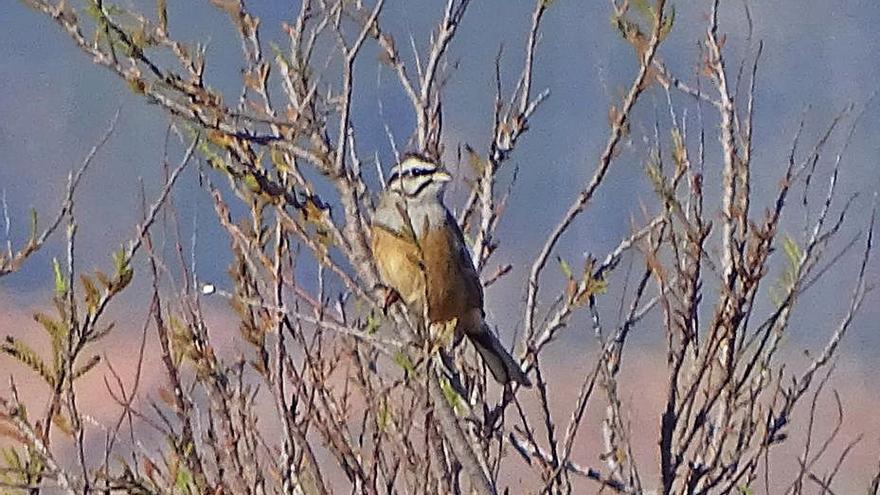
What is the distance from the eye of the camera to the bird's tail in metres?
4.02

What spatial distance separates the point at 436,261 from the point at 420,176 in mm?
393

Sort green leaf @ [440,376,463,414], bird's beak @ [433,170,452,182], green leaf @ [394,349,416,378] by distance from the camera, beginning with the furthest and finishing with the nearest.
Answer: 1. bird's beak @ [433,170,452,182]
2. green leaf @ [440,376,463,414]
3. green leaf @ [394,349,416,378]

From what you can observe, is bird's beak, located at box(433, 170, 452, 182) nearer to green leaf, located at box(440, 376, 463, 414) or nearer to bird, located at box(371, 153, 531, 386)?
bird, located at box(371, 153, 531, 386)

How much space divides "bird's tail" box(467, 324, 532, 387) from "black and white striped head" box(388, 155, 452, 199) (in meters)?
0.49

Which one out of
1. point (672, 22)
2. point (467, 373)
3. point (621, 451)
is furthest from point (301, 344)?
point (672, 22)

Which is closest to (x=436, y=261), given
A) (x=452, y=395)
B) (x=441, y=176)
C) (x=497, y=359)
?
(x=441, y=176)

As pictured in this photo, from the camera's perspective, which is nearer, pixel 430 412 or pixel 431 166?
pixel 430 412

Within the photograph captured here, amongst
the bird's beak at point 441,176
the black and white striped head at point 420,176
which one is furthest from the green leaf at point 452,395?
the bird's beak at point 441,176

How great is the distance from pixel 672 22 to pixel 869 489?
1.31m

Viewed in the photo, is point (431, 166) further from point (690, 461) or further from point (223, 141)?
point (690, 461)

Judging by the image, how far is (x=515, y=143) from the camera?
454 centimetres

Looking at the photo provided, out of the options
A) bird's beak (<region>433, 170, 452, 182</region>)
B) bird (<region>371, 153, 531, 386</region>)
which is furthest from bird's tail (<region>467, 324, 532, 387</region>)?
bird's beak (<region>433, 170, 452, 182</region>)

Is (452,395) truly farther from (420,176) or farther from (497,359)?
(420,176)

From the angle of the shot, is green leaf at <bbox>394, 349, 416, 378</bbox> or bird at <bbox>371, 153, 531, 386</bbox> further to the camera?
bird at <bbox>371, 153, 531, 386</bbox>
